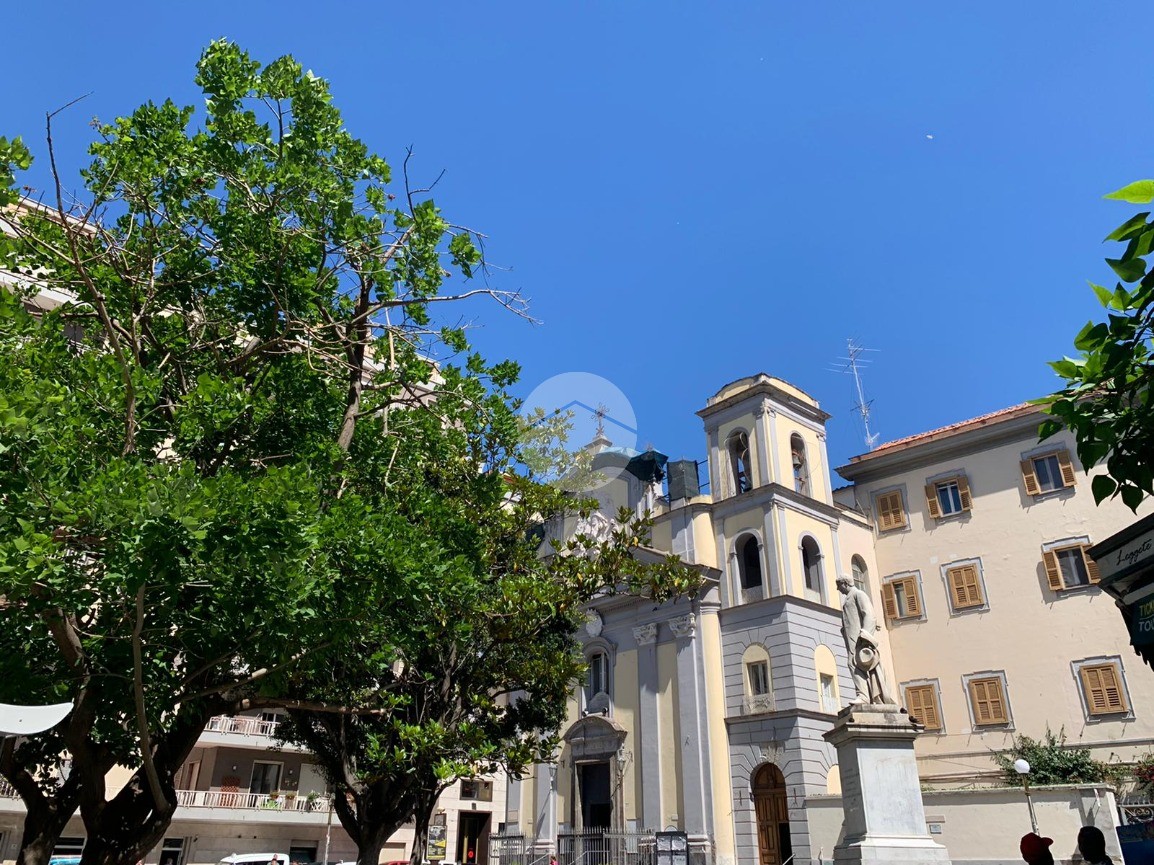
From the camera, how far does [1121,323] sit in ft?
12.8

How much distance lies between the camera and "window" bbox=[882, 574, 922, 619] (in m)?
25.8

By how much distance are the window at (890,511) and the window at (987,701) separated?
5.34 meters

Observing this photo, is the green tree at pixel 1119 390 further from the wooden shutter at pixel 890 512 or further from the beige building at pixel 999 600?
the wooden shutter at pixel 890 512

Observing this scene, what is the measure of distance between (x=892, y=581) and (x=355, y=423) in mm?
21436

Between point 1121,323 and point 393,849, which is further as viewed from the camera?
point 393,849

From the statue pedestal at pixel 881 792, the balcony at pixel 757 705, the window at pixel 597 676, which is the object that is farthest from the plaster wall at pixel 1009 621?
the statue pedestal at pixel 881 792

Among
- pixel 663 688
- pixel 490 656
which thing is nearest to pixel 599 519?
pixel 663 688

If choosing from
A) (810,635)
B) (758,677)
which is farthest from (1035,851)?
(758,677)

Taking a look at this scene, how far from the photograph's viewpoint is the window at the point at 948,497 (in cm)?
2559

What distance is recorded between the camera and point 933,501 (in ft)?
86.1

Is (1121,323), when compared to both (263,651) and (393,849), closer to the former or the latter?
(263,651)

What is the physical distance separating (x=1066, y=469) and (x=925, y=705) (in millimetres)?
8024

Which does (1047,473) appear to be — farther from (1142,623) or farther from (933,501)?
(1142,623)

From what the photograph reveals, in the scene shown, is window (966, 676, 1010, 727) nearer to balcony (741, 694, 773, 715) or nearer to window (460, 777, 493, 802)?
balcony (741, 694, 773, 715)
